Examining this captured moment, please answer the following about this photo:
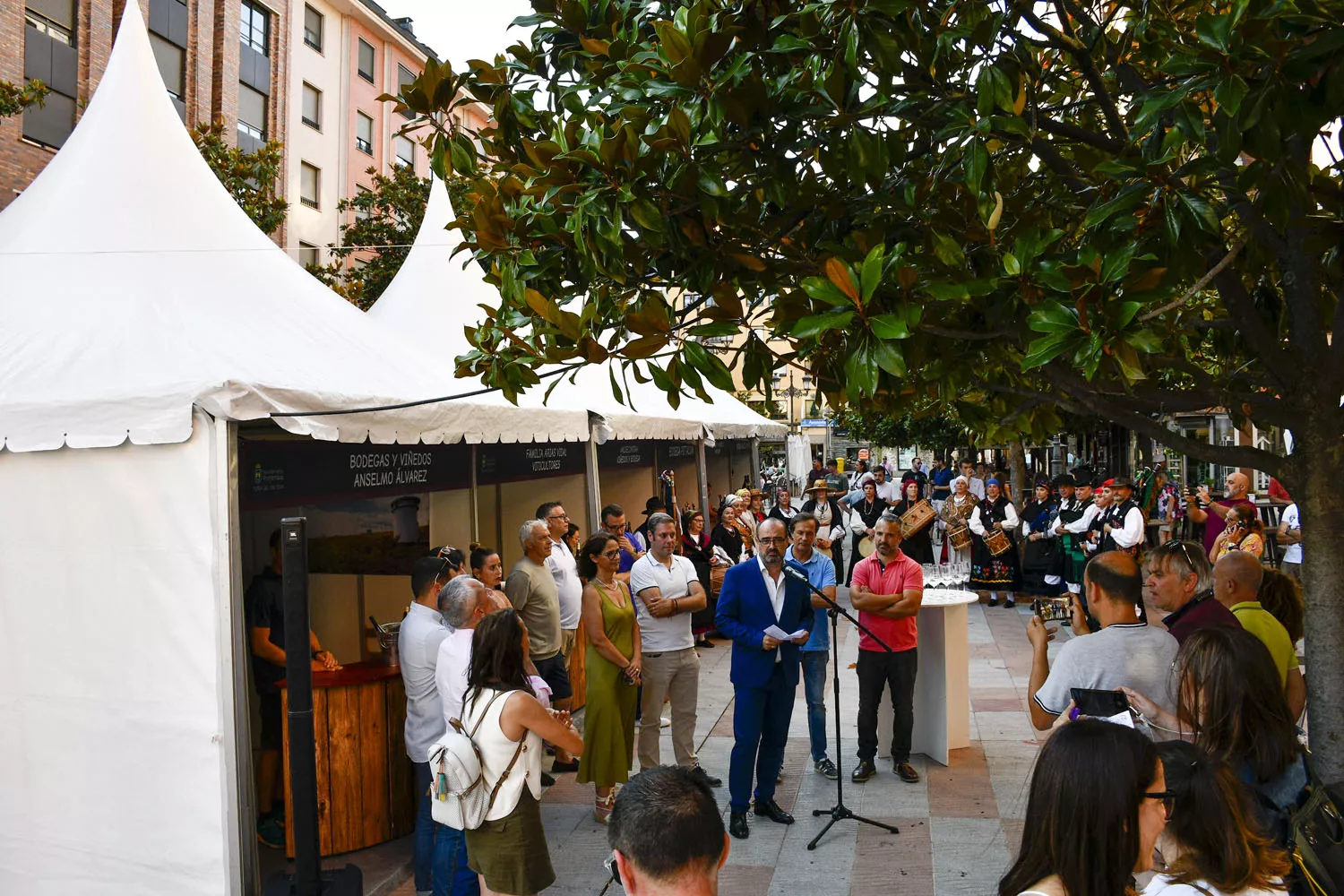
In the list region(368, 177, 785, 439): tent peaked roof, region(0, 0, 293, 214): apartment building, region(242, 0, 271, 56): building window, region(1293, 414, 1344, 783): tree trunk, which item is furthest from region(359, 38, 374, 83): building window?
region(1293, 414, 1344, 783): tree trunk

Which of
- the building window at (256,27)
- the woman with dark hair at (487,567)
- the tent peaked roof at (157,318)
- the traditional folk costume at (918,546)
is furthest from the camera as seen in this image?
the building window at (256,27)

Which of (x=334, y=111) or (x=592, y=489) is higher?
(x=334, y=111)

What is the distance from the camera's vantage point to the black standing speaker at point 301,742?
12.9 feet

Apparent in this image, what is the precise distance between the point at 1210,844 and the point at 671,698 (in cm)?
461

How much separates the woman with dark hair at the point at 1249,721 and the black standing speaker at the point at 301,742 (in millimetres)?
3156

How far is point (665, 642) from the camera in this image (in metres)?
6.74

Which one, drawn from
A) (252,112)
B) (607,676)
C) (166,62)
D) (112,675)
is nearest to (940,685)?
(607,676)

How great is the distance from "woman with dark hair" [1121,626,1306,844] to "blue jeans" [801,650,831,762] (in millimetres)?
3935

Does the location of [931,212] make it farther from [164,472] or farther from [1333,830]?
[164,472]

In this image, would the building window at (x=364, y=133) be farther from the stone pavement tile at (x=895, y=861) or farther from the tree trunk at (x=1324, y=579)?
the tree trunk at (x=1324, y=579)

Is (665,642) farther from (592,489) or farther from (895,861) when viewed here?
(592,489)

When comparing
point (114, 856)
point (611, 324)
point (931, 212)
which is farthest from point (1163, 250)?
point (114, 856)

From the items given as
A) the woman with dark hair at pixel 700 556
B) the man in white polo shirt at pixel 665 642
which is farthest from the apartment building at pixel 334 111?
the man in white polo shirt at pixel 665 642

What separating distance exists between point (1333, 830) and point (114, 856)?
528 cm
